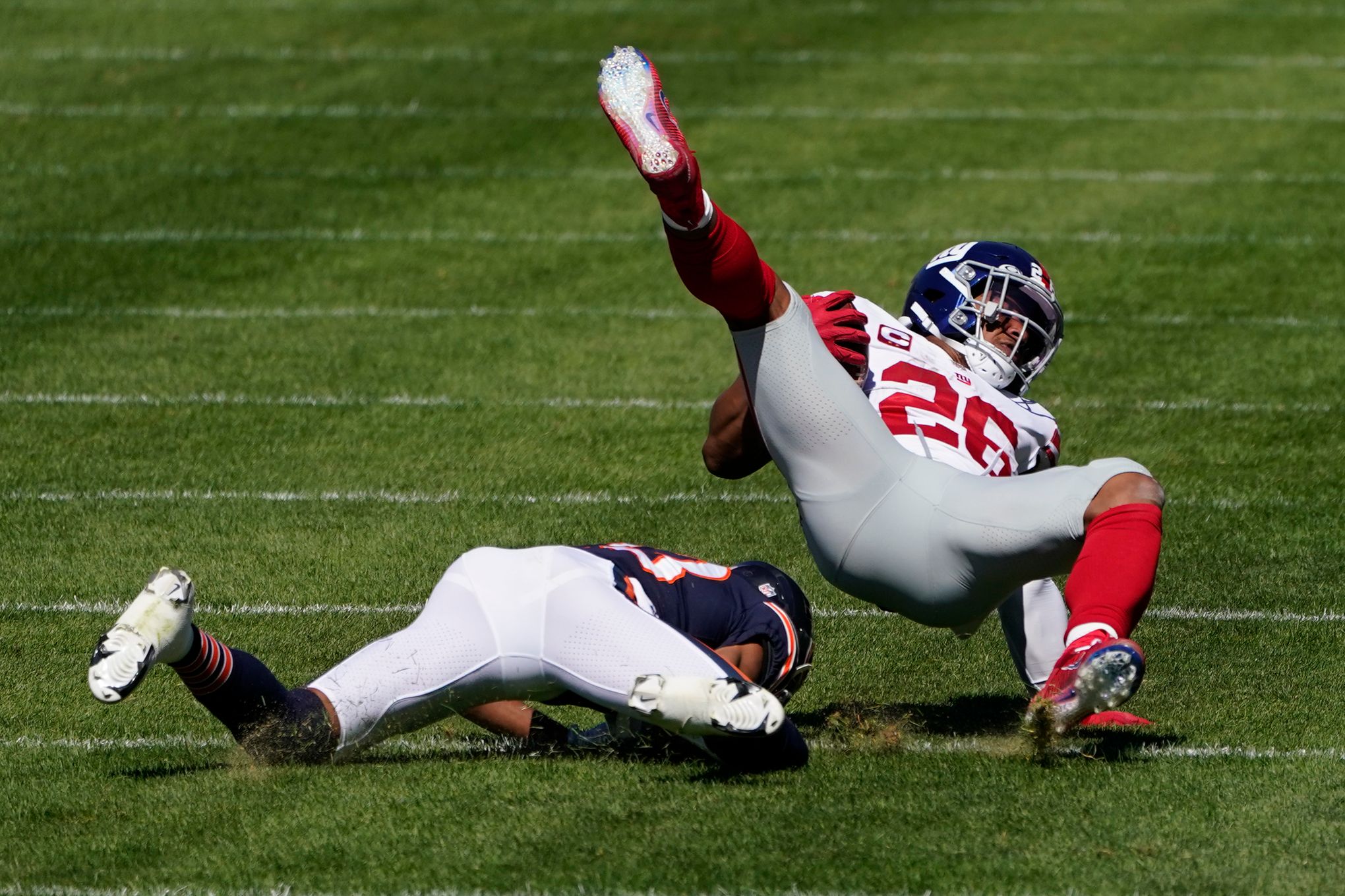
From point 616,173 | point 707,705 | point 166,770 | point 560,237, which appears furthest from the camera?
point 616,173

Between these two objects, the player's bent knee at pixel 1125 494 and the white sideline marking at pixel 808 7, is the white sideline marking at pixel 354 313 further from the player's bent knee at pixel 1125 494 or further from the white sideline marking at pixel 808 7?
the white sideline marking at pixel 808 7

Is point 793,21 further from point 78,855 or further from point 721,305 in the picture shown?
point 78,855

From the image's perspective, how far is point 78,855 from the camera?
3.81 metres

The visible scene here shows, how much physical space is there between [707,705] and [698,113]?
9.16 meters

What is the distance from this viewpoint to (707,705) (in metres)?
3.85

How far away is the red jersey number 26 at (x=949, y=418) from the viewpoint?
451cm

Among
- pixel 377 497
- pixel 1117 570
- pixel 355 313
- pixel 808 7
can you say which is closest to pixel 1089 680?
pixel 1117 570

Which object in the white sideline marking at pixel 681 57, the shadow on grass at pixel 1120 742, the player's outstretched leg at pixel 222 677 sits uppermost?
the white sideline marking at pixel 681 57

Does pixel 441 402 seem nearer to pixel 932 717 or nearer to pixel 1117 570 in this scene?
pixel 932 717

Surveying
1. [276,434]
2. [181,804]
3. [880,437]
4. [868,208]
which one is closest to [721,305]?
[880,437]

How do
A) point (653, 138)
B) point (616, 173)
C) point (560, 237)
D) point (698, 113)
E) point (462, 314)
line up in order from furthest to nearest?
point (698, 113) → point (616, 173) → point (560, 237) → point (462, 314) → point (653, 138)

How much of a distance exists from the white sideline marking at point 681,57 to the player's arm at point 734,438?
30.1 ft

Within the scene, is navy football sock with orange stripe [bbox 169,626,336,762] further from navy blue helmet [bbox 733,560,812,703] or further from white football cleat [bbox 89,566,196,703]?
navy blue helmet [bbox 733,560,812,703]

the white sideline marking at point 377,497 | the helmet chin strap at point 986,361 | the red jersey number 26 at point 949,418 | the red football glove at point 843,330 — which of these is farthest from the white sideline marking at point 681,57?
the red jersey number 26 at point 949,418
